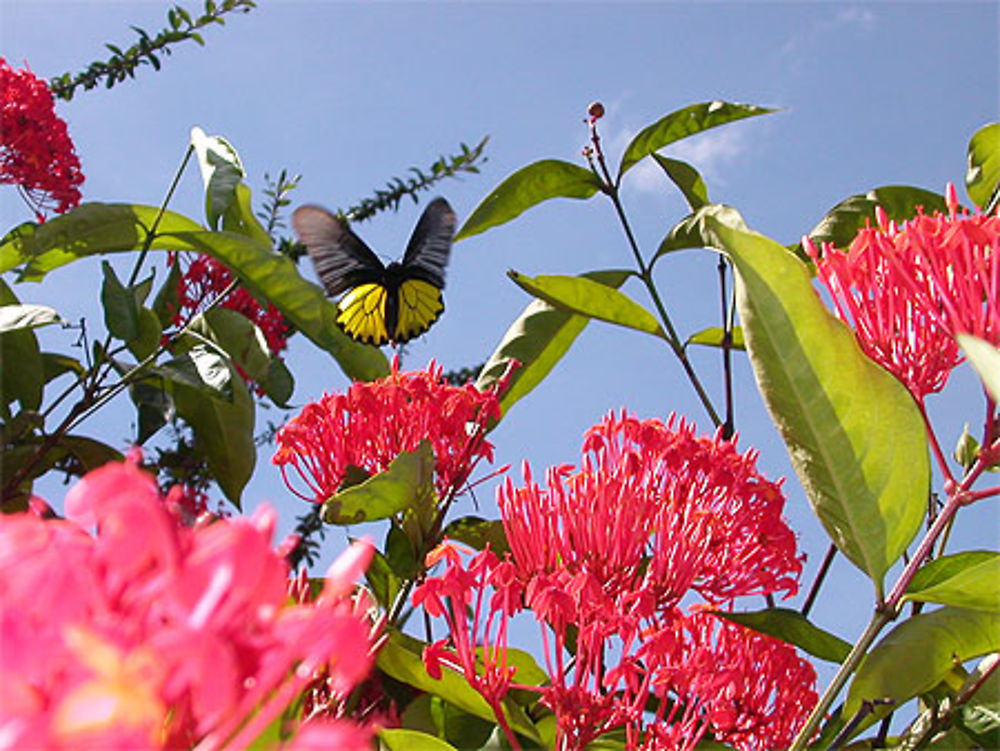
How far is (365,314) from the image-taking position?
2.21 m

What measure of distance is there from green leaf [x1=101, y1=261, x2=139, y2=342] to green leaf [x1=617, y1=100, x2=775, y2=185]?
801 millimetres

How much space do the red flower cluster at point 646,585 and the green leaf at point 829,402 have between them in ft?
0.55

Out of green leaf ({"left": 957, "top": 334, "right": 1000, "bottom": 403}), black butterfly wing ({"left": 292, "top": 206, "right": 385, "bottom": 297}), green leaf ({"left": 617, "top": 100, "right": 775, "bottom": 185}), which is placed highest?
black butterfly wing ({"left": 292, "top": 206, "right": 385, "bottom": 297})

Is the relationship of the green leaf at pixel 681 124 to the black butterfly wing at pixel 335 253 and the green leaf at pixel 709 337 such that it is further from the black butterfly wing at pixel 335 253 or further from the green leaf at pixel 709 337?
the black butterfly wing at pixel 335 253

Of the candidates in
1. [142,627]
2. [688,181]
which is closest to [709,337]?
[688,181]

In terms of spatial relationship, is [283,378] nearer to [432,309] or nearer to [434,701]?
[432,309]

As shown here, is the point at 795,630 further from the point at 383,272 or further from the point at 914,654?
the point at 383,272

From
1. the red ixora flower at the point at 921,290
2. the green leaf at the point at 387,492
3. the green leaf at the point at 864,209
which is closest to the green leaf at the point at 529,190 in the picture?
the green leaf at the point at 864,209

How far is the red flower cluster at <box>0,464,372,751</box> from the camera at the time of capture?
0.25 m

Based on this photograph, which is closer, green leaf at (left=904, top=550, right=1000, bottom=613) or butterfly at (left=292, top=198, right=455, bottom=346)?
green leaf at (left=904, top=550, right=1000, bottom=613)

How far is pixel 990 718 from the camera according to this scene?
2.95ft

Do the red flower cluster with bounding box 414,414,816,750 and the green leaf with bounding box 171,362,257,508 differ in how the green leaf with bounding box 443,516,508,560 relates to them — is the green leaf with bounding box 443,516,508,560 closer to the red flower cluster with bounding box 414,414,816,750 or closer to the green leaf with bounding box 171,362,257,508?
the red flower cluster with bounding box 414,414,816,750

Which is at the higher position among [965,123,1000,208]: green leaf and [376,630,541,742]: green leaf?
[965,123,1000,208]: green leaf

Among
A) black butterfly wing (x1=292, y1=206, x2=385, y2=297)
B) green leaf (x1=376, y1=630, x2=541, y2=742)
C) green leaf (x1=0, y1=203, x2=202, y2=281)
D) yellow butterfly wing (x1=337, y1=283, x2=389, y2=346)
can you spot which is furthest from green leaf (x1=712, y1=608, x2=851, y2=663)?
black butterfly wing (x1=292, y1=206, x2=385, y2=297)
